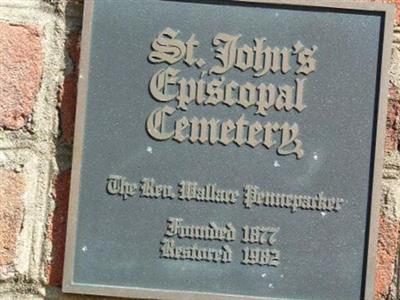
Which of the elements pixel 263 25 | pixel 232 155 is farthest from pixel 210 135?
pixel 263 25

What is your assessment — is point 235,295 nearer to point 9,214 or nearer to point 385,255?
point 385,255

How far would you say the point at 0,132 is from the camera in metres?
1.92

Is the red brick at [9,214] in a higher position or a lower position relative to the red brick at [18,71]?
lower

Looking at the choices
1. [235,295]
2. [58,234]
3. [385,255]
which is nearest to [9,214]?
[58,234]

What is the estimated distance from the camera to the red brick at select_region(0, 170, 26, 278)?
75.4 inches

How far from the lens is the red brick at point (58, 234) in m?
1.92

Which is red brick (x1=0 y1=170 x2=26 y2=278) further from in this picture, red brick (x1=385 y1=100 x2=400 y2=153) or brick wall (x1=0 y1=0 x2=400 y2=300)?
red brick (x1=385 y1=100 x2=400 y2=153)

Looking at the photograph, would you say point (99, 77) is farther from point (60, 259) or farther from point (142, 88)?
point (60, 259)

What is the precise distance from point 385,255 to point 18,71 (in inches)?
33.5

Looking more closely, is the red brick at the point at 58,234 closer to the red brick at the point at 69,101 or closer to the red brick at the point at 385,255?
the red brick at the point at 69,101

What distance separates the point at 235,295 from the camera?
1882 millimetres

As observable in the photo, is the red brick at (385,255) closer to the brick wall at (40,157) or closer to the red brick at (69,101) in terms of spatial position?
the brick wall at (40,157)

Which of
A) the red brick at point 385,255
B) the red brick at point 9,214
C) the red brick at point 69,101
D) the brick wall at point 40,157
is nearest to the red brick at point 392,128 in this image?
the brick wall at point 40,157

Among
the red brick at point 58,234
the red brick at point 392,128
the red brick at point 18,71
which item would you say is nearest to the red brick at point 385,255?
the red brick at point 392,128
